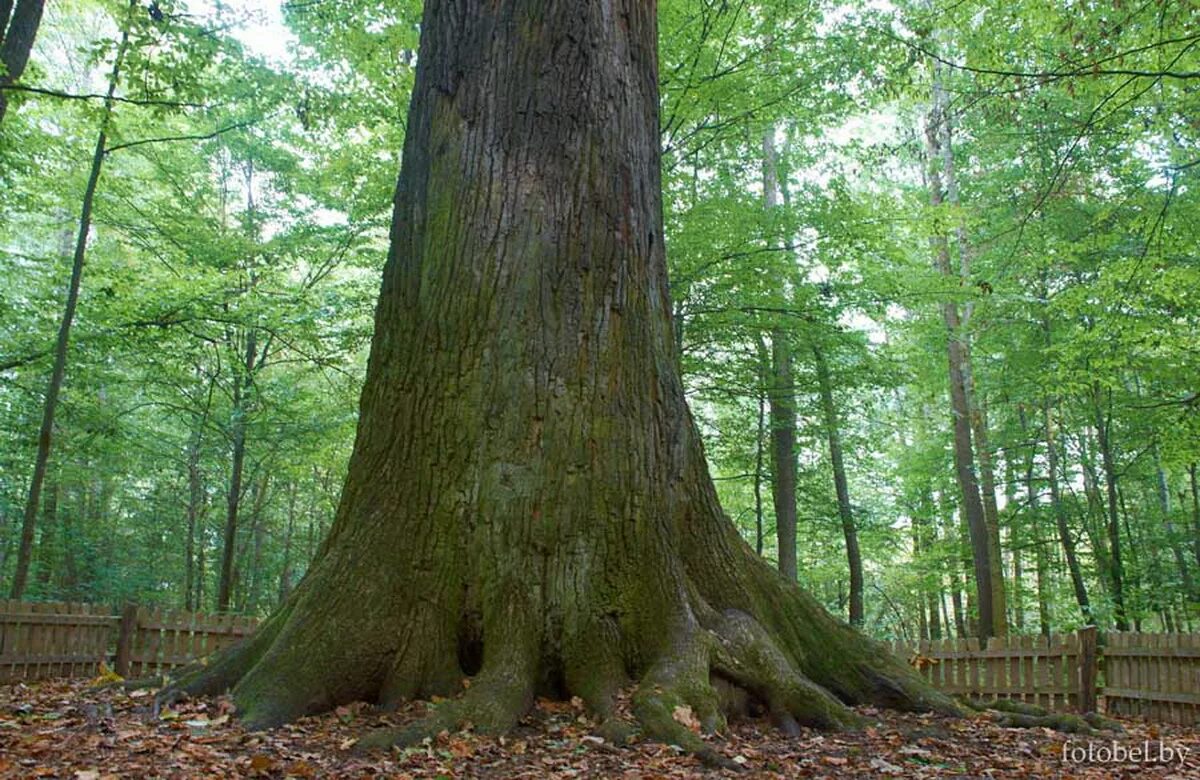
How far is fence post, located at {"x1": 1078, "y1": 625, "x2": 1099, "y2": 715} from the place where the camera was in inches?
295

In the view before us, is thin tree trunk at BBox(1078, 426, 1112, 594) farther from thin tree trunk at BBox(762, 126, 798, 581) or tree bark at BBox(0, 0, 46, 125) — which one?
tree bark at BBox(0, 0, 46, 125)

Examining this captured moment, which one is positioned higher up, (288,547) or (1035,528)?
(1035,528)

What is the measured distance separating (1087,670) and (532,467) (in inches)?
251

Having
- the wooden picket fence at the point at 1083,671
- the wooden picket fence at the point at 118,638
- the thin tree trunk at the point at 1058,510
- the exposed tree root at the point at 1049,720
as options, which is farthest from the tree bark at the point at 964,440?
the wooden picket fence at the point at 118,638

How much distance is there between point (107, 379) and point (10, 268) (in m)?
2.56

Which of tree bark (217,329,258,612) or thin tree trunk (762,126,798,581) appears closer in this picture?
tree bark (217,329,258,612)

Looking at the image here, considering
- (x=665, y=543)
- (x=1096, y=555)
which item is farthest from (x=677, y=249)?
(x=1096, y=555)

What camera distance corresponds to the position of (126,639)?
7973mm

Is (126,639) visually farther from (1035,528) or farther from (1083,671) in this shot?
(1035,528)

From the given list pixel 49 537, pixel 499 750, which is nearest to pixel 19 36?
pixel 499 750

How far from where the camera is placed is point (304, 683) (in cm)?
413

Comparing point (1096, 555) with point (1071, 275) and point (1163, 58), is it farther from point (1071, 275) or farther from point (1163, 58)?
point (1163, 58)

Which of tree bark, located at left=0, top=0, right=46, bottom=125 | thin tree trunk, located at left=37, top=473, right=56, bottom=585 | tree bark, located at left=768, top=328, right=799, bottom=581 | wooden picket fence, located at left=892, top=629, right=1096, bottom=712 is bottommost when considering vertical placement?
wooden picket fence, located at left=892, top=629, right=1096, bottom=712

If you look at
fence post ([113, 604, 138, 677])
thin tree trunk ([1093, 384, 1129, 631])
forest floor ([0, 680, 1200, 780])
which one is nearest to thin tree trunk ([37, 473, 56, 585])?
fence post ([113, 604, 138, 677])
